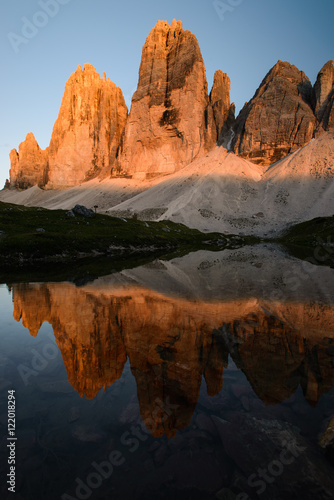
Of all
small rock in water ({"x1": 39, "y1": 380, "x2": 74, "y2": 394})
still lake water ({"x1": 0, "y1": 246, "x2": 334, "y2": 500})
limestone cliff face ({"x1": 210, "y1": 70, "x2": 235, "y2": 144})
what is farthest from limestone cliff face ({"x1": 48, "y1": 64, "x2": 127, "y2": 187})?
small rock in water ({"x1": 39, "y1": 380, "x2": 74, "y2": 394})

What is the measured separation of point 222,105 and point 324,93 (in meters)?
41.9

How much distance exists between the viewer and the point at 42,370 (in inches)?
298

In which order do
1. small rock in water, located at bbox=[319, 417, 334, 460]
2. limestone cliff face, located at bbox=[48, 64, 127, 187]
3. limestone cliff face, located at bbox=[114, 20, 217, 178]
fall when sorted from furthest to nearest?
limestone cliff face, located at bbox=[48, 64, 127, 187] < limestone cliff face, located at bbox=[114, 20, 217, 178] < small rock in water, located at bbox=[319, 417, 334, 460]

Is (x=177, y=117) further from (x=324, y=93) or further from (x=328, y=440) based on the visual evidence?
(x=328, y=440)

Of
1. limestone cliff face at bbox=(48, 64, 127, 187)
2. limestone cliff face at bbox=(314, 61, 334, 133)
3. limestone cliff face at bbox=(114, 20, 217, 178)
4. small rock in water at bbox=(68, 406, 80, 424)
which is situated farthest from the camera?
limestone cliff face at bbox=(48, 64, 127, 187)

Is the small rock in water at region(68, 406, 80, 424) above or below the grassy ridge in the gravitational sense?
below

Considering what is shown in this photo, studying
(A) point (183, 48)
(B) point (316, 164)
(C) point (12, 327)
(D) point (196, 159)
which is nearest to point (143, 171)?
(D) point (196, 159)

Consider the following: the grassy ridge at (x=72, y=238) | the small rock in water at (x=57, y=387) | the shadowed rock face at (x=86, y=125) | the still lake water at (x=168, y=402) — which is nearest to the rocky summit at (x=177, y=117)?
the shadowed rock face at (x=86, y=125)

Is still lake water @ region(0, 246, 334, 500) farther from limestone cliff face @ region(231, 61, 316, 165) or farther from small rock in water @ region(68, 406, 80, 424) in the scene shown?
limestone cliff face @ region(231, 61, 316, 165)

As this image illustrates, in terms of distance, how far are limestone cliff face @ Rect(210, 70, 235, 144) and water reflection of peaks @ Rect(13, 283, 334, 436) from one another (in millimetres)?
129681

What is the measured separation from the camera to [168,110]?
134 meters

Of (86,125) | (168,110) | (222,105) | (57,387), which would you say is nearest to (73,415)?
(57,387)

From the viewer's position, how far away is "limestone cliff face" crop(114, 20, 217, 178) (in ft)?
423

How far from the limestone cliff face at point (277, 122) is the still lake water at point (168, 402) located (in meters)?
115
